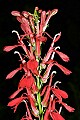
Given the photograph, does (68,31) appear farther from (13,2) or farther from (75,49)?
(13,2)

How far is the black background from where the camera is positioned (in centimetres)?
420

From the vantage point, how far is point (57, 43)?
467 centimetres

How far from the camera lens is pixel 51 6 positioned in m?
4.77

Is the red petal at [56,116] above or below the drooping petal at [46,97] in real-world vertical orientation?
below

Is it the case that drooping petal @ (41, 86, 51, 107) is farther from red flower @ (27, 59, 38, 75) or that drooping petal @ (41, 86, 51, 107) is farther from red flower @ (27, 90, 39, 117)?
red flower @ (27, 59, 38, 75)

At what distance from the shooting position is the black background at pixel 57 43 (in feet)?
13.8

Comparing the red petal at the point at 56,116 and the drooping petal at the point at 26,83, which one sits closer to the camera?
the drooping petal at the point at 26,83

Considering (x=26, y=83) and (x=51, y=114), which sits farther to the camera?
(x=51, y=114)

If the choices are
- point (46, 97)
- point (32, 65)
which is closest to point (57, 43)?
point (46, 97)

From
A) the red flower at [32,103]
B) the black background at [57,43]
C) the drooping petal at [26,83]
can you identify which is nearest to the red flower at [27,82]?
the drooping petal at [26,83]

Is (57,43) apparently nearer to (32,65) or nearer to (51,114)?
(51,114)

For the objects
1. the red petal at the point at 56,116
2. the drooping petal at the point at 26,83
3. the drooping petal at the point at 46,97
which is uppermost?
the drooping petal at the point at 26,83

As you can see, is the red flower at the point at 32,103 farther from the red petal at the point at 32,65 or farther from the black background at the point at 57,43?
the black background at the point at 57,43

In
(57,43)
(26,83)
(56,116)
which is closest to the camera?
(26,83)
